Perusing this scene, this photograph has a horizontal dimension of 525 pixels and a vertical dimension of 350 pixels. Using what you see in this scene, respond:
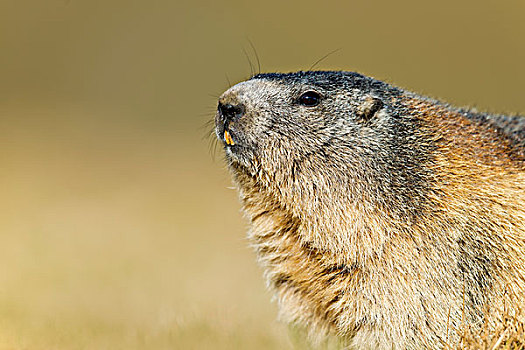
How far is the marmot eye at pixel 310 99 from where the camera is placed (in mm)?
6391

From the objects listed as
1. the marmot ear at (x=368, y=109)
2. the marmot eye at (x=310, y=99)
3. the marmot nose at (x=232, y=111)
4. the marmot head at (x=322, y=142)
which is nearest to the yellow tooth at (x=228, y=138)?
the marmot head at (x=322, y=142)

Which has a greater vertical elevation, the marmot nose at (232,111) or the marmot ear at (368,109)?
the marmot nose at (232,111)

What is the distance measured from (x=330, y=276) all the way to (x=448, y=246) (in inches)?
40.1

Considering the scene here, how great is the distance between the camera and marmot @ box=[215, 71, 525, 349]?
571cm

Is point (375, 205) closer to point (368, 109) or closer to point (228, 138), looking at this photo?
point (368, 109)

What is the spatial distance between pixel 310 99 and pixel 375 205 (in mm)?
1170

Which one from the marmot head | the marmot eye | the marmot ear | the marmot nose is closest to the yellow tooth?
the marmot head

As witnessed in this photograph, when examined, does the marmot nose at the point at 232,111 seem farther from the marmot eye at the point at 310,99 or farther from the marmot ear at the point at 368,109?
the marmot ear at the point at 368,109

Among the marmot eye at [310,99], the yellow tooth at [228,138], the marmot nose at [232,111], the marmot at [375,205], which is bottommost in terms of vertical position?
the marmot at [375,205]

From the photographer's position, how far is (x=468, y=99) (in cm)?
2338

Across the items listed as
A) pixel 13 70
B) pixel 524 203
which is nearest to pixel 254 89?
pixel 524 203

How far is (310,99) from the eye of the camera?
21.0ft

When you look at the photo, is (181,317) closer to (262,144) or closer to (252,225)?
(252,225)

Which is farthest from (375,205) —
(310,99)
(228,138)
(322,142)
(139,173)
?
(139,173)
